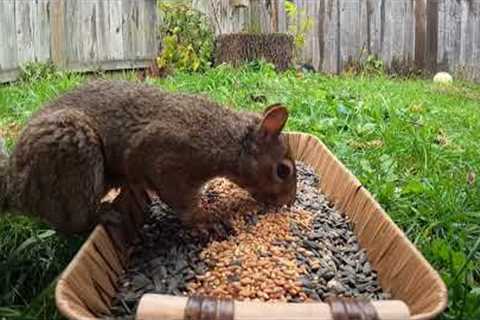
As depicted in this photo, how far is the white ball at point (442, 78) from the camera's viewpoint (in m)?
9.57

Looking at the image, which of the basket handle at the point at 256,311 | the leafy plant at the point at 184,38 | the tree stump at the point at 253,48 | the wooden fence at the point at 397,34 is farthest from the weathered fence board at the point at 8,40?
the basket handle at the point at 256,311

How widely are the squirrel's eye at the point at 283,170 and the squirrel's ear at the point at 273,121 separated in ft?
0.48

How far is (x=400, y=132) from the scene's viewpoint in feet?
14.7

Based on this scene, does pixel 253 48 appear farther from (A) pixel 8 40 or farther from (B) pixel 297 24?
(A) pixel 8 40

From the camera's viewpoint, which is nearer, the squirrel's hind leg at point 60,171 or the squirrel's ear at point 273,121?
the squirrel's hind leg at point 60,171

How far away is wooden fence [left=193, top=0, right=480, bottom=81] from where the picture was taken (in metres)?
10.4

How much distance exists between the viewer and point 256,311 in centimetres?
159

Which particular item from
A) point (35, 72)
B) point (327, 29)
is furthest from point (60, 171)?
point (327, 29)

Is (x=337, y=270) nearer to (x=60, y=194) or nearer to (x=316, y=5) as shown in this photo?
(x=60, y=194)

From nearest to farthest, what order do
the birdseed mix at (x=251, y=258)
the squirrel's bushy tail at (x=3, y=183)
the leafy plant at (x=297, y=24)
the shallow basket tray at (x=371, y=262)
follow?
1. the shallow basket tray at (x=371, y=262)
2. the birdseed mix at (x=251, y=258)
3. the squirrel's bushy tail at (x=3, y=183)
4. the leafy plant at (x=297, y=24)

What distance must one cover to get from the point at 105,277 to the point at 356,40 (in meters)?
9.01

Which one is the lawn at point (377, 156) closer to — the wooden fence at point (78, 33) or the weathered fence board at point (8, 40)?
the weathered fence board at point (8, 40)

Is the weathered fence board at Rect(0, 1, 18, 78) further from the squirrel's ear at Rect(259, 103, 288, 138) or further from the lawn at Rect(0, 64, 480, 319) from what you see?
the squirrel's ear at Rect(259, 103, 288, 138)

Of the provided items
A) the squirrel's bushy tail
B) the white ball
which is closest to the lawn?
the squirrel's bushy tail
